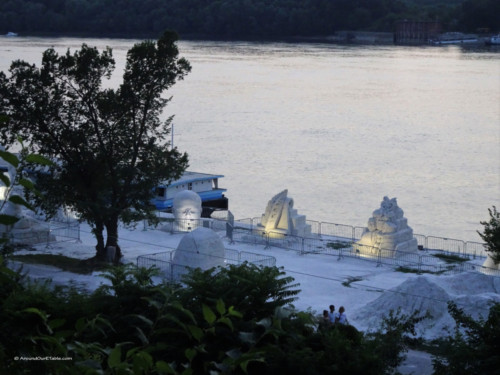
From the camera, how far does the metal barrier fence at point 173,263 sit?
31.9m

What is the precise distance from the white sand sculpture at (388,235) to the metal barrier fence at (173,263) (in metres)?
5.31

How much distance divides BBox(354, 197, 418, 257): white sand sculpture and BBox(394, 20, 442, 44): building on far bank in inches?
5096

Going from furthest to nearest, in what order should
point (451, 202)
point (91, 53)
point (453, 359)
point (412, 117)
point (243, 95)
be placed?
point (243, 95)
point (412, 117)
point (451, 202)
point (91, 53)
point (453, 359)

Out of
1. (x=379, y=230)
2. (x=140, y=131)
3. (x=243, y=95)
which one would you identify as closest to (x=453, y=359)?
(x=140, y=131)

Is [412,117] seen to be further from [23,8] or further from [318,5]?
[23,8]

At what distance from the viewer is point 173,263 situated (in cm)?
3200

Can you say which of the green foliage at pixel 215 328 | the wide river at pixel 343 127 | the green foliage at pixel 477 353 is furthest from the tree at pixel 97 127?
the wide river at pixel 343 127

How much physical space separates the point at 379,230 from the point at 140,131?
432 inches

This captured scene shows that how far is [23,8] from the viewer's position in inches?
6594

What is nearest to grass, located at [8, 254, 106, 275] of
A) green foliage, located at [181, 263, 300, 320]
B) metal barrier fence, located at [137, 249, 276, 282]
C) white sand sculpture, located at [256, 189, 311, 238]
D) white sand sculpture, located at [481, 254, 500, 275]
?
metal barrier fence, located at [137, 249, 276, 282]

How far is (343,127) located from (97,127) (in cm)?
6050

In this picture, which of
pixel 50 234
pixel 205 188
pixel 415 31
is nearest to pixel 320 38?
pixel 415 31

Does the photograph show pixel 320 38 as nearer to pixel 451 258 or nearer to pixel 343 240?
pixel 343 240

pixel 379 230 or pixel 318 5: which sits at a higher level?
pixel 318 5
